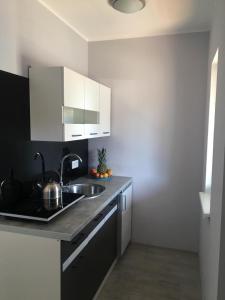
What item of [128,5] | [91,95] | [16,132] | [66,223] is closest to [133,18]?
[128,5]

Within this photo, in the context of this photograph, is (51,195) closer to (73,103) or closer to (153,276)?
(73,103)

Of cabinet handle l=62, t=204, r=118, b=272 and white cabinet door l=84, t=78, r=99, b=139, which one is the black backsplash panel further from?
cabinet handle l=62, t=204, r=118, b=272

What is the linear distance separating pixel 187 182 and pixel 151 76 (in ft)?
4.34

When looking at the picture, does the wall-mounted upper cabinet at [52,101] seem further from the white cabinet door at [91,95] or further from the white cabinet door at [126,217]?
the white cabinet door at [126,217]

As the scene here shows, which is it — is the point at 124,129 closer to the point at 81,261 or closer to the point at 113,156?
the point at 113,156

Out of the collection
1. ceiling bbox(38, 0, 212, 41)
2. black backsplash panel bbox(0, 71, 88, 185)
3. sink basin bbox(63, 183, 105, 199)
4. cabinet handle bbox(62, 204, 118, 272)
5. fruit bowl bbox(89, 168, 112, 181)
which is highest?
ceiling bbox(38, 0, 212, 41)

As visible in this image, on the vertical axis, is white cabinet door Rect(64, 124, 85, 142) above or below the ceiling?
below

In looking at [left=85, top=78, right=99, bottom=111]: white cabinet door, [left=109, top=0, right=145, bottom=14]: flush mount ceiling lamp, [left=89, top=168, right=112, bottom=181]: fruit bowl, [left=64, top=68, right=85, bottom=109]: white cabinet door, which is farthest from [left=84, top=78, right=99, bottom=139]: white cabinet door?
[left=109, top=0, right=145, bottom=14]: flush mount ceiling lamp

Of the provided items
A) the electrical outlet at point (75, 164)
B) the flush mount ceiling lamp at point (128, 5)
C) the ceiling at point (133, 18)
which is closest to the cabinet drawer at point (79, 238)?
the electrical outlet at point (75, 164)

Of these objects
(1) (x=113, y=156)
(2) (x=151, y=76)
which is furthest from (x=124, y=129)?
(2) (x=151, y=76)

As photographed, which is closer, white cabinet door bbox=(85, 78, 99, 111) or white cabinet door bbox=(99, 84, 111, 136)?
white cabinet door bbox=(85, 78, 99, 111)

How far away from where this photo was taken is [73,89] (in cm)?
218

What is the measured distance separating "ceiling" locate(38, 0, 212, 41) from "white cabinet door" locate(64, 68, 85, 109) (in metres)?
0.64

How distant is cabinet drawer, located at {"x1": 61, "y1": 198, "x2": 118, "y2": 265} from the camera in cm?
153
